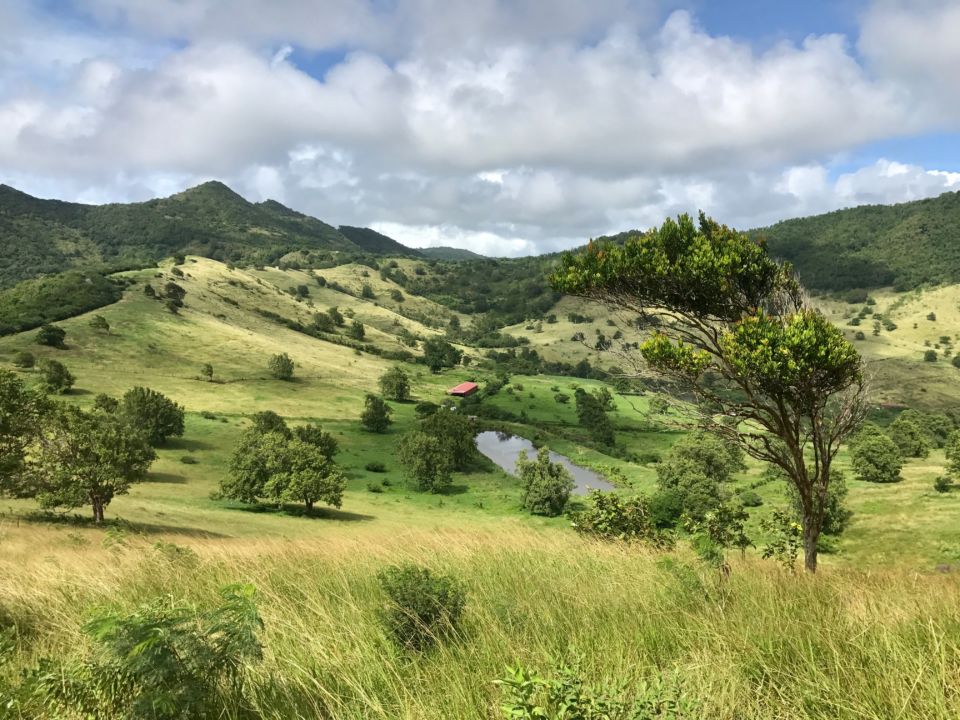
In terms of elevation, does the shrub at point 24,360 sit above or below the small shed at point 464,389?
above

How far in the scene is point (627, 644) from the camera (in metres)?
4.66

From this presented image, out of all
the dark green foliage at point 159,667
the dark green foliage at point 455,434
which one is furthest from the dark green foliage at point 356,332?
the dark green foliage at point 159,667

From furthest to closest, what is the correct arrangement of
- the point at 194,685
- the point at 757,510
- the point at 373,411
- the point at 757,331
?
the point at 373,411, the point at 757,510, the point at 757,331, the point at 194,685

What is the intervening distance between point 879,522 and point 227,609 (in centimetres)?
5573

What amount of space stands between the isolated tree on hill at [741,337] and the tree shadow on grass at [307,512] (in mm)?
39334

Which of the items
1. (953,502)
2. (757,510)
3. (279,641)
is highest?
(279,641)

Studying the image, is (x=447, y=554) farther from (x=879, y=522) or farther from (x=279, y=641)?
(x=879, y=522)

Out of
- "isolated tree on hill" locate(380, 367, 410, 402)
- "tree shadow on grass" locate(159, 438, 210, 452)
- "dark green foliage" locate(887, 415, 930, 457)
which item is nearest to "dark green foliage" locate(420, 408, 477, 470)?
"tree shadow on grass" locate(159, 438, 210, 452)

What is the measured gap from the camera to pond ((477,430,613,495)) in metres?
92.8

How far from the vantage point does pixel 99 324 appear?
11356 cm

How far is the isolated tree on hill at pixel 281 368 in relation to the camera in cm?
11519

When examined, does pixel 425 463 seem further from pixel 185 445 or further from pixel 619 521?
pixel 619 521

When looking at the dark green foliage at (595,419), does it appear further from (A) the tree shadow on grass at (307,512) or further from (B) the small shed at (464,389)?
(A) the tree shadow on grass at (307,512)

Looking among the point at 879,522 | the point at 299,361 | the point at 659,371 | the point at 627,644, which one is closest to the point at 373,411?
the point at 299,361
